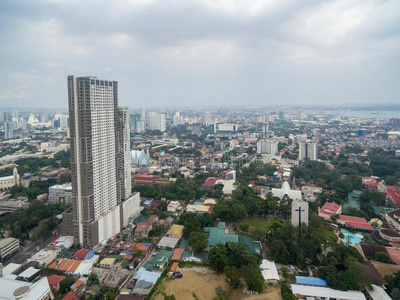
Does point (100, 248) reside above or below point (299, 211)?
below

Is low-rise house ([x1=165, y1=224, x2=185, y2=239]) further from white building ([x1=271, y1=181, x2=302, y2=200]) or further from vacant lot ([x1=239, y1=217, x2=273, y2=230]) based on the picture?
white building ([x1=271, y1=181, x2=302, y2=200])

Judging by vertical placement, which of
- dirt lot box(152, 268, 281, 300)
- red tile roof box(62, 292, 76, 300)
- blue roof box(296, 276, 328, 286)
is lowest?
dirt lot box(152, 268, 281, 300)

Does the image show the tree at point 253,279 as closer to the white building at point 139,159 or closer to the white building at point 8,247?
the white building at point 8,247

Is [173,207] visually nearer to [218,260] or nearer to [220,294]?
[218,260]

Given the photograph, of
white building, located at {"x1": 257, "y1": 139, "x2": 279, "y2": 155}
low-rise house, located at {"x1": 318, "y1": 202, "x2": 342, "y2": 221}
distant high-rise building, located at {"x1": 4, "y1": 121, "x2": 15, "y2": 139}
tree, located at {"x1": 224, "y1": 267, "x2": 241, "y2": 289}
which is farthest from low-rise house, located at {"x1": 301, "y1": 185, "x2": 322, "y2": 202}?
distant high-rise building, located at {"x1": 4, "y1": 121, "x2": 15, "y2": 139}

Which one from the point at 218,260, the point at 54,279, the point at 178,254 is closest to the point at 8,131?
the point at 54,279

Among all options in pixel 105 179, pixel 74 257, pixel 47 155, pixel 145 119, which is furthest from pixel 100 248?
pixel 145 119

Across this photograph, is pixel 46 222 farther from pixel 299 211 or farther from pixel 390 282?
pixel 390 282
